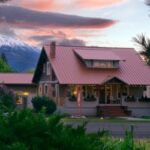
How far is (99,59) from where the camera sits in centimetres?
6131

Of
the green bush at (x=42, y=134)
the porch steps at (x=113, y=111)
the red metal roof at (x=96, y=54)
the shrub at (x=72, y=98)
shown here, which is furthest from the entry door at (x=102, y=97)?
the green bush at (x=42, y=134)

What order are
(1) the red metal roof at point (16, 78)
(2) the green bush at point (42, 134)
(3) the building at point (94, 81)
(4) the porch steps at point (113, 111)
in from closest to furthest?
(2) the green bush at point (42, 134) < (4) the porch steps at point (113, 111) < (3) the building at point (94, 81) < (1) the red metal roof at point (16, 78)

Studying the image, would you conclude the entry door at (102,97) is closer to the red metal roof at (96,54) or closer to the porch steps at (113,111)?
the porch steps at (113,111)

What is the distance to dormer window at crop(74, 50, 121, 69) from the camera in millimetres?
61219

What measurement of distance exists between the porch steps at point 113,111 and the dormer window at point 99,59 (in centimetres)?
447

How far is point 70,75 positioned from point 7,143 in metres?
53.6

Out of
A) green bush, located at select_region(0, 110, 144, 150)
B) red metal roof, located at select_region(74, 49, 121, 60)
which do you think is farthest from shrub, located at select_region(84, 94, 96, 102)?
green bush, located at select_region(0, 110, 144, 150)

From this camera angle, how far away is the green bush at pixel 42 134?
6.50 m

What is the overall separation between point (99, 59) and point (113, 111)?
18.4 ft

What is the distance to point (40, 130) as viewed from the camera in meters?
6.65

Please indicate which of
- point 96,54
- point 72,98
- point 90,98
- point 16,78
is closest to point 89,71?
point 96,54

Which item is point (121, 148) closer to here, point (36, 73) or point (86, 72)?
point (86, 72)

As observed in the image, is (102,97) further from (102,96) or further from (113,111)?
(113,111)

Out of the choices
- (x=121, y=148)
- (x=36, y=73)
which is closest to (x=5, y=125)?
(x=121, y=148)
